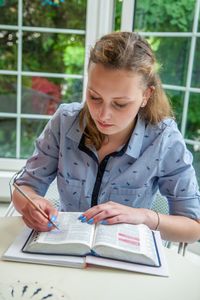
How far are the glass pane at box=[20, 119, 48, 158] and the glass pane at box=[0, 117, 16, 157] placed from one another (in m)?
0.05

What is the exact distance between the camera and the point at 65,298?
2.27 feet

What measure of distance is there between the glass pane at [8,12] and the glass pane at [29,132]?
1.85 ft

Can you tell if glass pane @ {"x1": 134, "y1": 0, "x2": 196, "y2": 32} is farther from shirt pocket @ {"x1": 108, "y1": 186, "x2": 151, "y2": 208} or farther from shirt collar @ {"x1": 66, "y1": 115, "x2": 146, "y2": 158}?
shirt pocket @ {"x1": 108, "y1": 186, "x2": 151, "y2": 208}

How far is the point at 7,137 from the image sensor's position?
2164 mm

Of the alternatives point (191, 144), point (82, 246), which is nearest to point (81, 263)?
point (82, 246)

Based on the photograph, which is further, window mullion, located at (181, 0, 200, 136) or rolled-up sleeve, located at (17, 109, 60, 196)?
window mullion, located at (181, 0, 200, 136)

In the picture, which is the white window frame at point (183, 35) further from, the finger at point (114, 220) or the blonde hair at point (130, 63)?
the finger at point (114, 220)

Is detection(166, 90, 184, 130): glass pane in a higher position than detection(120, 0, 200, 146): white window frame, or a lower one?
lower

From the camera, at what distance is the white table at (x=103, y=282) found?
719 millimetres

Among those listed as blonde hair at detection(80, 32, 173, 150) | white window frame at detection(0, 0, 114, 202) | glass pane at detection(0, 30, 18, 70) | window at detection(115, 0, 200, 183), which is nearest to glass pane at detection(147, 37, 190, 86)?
window at detection(115, 0, 200, 183)

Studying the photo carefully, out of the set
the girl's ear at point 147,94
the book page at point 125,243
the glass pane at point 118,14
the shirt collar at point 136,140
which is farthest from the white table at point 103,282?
the glass pane at point 118,14

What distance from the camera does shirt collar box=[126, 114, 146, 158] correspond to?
Answer: 1144mm

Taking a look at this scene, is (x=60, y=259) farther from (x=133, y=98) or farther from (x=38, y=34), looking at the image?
(x=38, y=34)

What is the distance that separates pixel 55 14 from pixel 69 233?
58.2 inches
